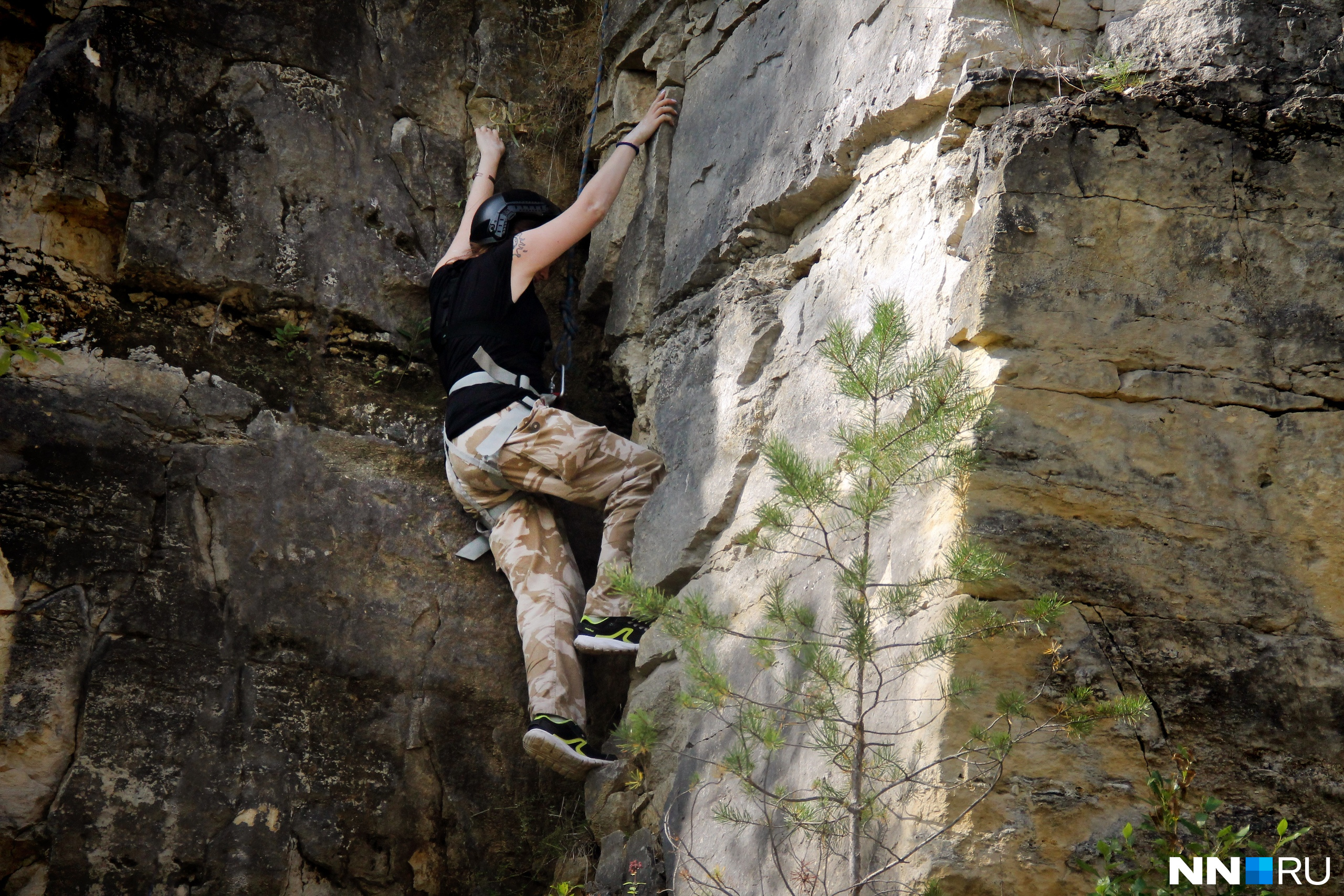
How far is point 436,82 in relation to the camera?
5051 millimetres

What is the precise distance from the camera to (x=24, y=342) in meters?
3.73

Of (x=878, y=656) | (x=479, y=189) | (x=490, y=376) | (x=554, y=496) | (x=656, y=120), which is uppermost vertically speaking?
(x=656, y=120)

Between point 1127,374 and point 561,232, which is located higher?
point 561,232

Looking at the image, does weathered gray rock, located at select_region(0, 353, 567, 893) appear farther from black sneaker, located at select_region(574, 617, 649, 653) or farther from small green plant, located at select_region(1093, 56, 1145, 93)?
small green plant, located at select_region(1093, 56, 1145, 93)

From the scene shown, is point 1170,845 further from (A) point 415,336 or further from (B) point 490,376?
(A) point 415,336

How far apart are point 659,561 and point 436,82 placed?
248 cm

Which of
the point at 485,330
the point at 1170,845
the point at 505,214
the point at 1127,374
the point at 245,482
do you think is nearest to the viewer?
the point at 1170,845

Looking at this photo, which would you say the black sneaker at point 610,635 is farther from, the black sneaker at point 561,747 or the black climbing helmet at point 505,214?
the black climbing helmet at point 505,214

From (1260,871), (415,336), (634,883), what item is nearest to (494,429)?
(415,336)

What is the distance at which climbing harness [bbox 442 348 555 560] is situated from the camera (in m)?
4.12

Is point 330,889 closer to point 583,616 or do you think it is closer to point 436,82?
point 583,616

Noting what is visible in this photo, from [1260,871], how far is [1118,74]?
6.00ft

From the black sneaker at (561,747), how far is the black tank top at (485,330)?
1096 mm

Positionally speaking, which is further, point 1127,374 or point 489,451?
point 489,451
